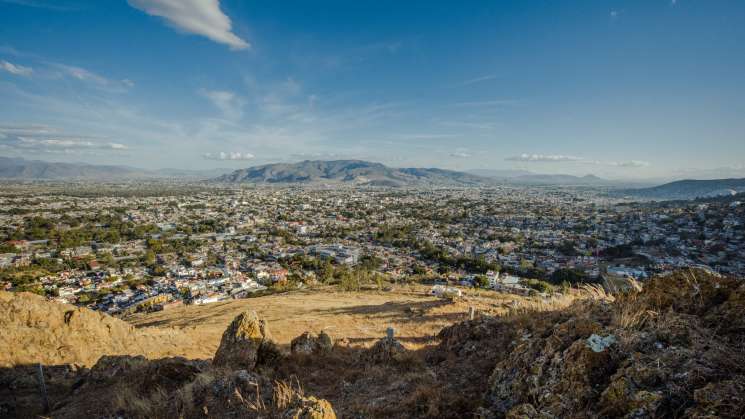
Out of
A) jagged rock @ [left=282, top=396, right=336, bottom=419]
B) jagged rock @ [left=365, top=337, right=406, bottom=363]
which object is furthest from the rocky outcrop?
jagged rock @ [left=365, top=337, right=406, bottom=363]

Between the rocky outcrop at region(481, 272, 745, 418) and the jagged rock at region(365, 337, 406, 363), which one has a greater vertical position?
the rocky outcrop at region(481, 272, 745, 418)

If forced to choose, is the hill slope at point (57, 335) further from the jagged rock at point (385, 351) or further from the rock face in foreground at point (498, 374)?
the jagged rock at point (385, 351)

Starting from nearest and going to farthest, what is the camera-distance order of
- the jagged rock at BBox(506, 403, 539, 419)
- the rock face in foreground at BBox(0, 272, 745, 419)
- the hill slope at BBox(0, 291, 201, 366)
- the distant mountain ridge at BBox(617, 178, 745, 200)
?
the rock face in foreground at BBox(0, 272, 745, 419) < the jagged rock at BBox(506, 403, 539, 419) < the hill slope at BBox(0, 291, 201, 366) < the distant mountain ridge at BBox(617, 178, 745, 200)

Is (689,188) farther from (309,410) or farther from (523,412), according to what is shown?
(309,410)

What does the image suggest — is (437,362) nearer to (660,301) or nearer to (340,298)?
(660,301)

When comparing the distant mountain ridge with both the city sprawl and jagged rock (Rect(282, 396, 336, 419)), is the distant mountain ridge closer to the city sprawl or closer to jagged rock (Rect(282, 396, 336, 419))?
the city sprawl

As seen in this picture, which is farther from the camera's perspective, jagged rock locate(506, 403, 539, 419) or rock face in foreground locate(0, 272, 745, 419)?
jagged rock locate(506, 403, 539, 419)
